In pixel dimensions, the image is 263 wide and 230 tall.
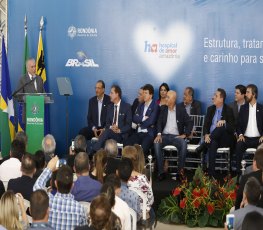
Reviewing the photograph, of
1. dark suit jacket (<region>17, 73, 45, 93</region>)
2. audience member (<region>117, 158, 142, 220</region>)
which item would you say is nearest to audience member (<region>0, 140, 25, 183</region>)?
audience member (<region>117, 158, 142, 220</region>)

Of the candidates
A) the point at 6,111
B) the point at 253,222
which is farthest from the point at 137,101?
the point at 253,222

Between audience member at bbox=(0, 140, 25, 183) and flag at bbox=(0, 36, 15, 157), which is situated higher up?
flag at bbox=(0, 36, 15, 157)

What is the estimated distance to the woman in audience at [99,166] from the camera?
7449mm

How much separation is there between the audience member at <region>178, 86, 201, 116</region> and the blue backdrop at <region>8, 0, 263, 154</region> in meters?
0.30

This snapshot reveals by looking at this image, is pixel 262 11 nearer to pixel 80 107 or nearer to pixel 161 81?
pixel 161 81

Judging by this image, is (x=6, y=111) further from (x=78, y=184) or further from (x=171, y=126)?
(x=78, y=184)

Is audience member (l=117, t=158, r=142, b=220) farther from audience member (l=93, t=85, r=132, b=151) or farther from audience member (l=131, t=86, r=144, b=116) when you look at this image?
audience member (l=131, t=86, r=144, b=116)

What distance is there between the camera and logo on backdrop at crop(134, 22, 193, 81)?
11.8 metres

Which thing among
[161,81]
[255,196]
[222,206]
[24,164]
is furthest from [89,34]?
[255,196]

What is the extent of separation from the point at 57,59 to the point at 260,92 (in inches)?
133

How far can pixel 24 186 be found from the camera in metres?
6.91

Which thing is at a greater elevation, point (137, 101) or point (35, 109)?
point (137, 101)

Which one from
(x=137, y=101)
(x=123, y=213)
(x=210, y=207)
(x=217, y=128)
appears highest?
(x=137, y=101)

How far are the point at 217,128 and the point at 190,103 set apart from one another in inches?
36.0
